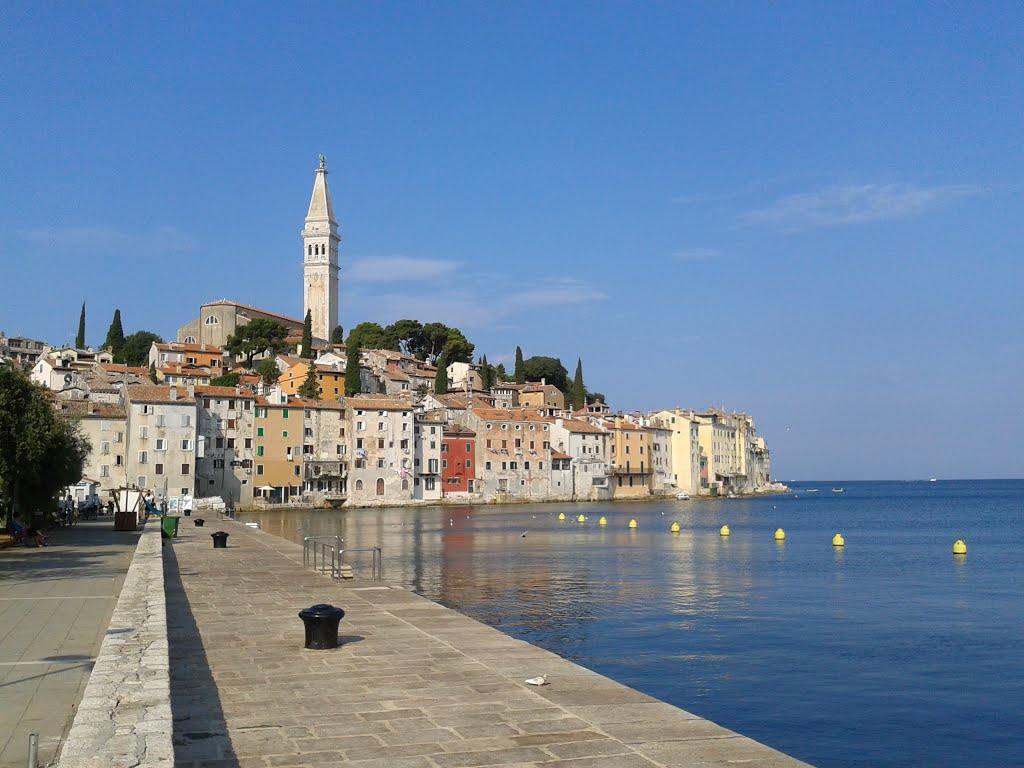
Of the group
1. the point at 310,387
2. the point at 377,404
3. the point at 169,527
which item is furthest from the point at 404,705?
the point at 310,387

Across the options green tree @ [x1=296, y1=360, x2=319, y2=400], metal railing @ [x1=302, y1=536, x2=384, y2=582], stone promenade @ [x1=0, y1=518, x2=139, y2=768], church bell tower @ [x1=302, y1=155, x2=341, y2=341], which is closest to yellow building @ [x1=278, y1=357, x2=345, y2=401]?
green tree @ [x1=296, y1=360, x2=319, y2=400]

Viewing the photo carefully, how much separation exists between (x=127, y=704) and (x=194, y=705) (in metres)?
2.26

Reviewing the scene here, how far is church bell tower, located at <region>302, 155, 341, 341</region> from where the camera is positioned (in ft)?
520

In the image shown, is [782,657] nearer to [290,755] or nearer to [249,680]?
[249,680]

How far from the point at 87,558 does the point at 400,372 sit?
9608cm

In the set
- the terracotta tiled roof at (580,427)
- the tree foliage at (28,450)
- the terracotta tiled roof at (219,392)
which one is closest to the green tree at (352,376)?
the terracotta tiled roof at (219,392)

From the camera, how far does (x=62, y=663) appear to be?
1165 cm

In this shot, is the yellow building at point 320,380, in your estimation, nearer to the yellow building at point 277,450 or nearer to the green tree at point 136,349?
the yellow building at point 277,450

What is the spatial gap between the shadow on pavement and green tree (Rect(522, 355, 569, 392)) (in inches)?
5020

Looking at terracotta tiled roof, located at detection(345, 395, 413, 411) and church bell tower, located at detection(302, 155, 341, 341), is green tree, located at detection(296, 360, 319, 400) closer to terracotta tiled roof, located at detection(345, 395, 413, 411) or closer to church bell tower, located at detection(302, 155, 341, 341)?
terracotta tiled roof, located at detection(345, 395, 413, 411)

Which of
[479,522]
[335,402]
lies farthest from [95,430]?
[479,522]

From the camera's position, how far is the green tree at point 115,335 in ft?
415

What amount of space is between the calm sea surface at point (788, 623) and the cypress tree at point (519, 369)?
79.1 metres

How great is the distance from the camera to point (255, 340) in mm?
121375
